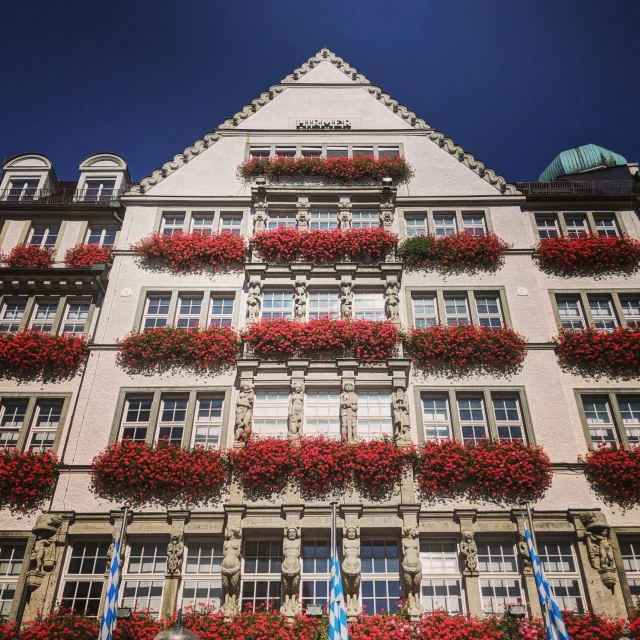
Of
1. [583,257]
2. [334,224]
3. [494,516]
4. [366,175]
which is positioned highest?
[366,175]

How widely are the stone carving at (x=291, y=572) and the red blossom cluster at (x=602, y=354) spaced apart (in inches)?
351

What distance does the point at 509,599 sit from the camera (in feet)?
48.0

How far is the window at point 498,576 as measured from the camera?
1460cm

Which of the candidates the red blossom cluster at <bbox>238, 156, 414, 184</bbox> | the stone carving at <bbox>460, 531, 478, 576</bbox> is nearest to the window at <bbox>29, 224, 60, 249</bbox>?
the red blossom cluster at <bbox>238, 156, 414, 184</bbox>

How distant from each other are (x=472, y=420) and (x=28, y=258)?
1451 centimetres

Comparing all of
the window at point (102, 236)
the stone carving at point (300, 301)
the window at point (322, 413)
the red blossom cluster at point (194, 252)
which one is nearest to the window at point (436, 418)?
the window at point (322, 413)

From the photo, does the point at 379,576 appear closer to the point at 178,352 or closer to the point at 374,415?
the point at 374,415

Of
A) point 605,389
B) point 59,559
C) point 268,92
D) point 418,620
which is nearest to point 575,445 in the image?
point 605,389

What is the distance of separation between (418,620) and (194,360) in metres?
8.78

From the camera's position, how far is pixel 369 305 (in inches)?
752

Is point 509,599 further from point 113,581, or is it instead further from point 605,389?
point 113,581

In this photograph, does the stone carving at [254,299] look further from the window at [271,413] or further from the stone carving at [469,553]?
the stone carving at [469,553]

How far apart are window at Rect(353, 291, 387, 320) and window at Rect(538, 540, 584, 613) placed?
756 cm

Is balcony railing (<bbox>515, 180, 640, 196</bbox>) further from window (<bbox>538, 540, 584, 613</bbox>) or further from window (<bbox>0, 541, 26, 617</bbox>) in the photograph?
window (<bbox>0, 541, 26, 617</bbox>)
